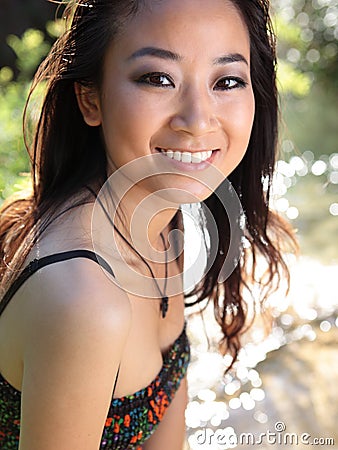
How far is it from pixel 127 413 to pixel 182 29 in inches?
40.1

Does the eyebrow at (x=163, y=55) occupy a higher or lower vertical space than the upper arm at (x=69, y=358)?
higher

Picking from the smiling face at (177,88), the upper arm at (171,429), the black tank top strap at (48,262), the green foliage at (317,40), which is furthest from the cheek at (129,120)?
the green foliage at (317,40)

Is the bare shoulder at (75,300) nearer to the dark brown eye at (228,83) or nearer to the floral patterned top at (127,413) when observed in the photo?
the floral patterned top at (127,413)

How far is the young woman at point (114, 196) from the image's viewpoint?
1650 millimetres

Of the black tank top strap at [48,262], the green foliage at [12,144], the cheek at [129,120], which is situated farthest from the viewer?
the green foliage at [12,144]

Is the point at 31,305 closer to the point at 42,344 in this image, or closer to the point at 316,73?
the point at 42,344

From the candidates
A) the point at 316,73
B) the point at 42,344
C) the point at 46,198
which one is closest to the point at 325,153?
the point at 316,73

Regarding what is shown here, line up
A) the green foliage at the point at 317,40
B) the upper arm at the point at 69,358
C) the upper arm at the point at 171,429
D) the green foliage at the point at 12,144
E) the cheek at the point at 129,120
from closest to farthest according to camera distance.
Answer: the upper arm at the point at 69,358, the cheek at the point at 129,120, the upper arm at the point at 171,429, the green foliage at the point at 12,144, the green foliage at the point at 317,40

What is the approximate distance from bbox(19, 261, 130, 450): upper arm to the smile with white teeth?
371mm

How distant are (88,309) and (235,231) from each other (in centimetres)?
106

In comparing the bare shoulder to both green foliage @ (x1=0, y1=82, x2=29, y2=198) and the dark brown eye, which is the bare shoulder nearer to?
the dark brown eye

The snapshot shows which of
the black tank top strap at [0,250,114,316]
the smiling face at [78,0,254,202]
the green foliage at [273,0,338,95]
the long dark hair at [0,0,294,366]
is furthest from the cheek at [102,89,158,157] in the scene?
the green foliage at [273,0,338,95]

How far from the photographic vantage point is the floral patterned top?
1.93 meters

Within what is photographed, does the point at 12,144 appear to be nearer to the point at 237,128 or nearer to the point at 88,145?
the point at 88,145
